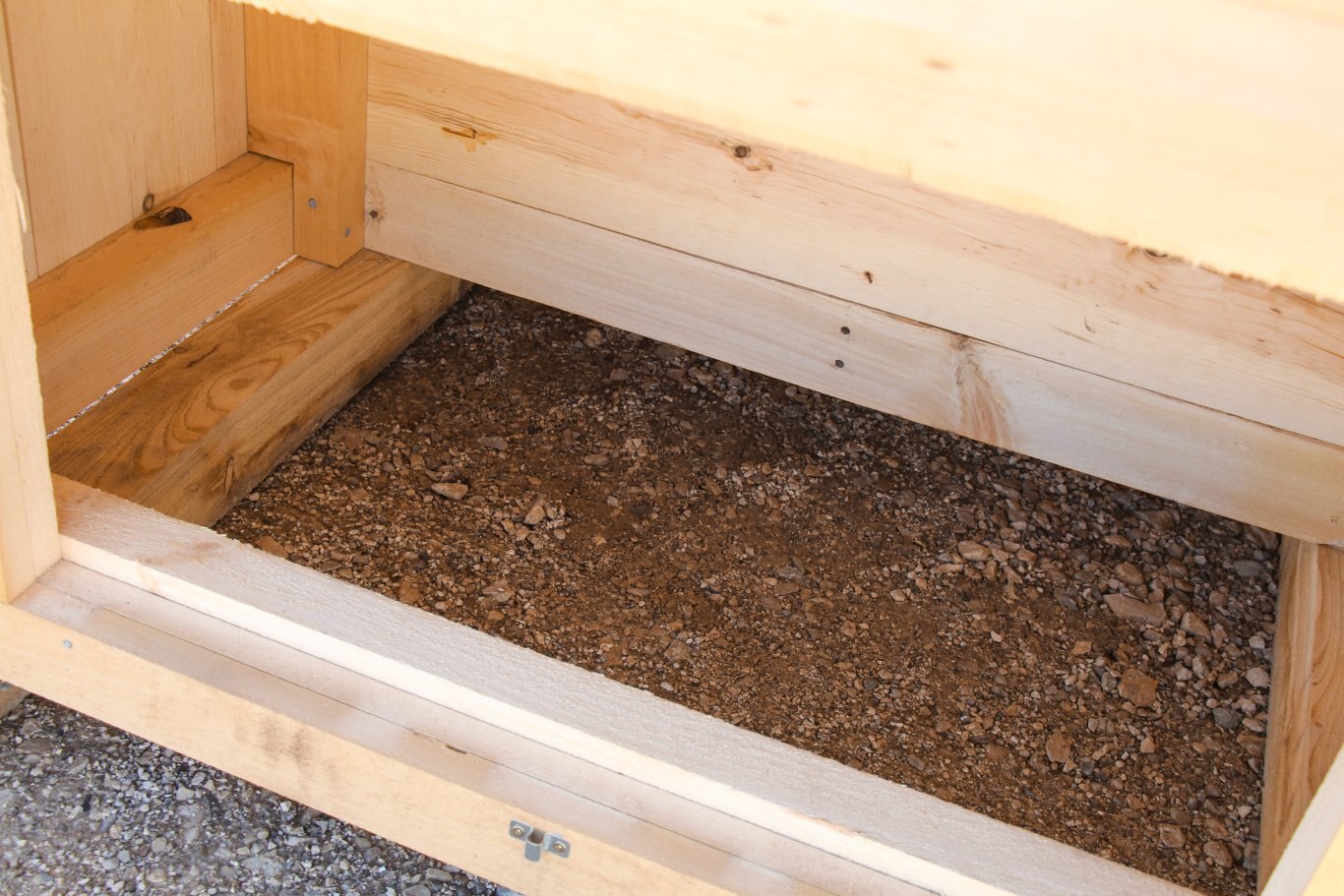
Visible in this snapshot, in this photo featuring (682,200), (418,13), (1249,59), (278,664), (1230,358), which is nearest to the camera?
(1249,59)

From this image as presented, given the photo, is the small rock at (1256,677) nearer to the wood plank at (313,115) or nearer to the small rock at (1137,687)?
the small rock at (1137,687)

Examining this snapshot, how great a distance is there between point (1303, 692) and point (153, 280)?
1472 millimetres

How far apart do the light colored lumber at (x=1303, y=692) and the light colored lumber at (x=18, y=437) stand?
4.03 ft

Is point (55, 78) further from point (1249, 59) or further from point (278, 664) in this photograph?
point (1249, 59)

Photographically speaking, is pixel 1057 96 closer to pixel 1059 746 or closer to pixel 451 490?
pixel 1059 746

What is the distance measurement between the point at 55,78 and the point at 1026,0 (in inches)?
46.5

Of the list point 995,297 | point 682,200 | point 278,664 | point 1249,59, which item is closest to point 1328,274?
point 1249,59

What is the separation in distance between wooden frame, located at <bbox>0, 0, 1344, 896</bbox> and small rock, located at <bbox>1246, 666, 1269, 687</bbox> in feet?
0.10

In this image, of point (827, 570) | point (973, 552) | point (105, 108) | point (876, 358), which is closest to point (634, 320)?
point (876, 358)

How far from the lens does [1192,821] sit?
56.0 inches

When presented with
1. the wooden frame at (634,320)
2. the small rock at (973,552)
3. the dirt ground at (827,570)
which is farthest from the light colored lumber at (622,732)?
the small rock at (973,552)

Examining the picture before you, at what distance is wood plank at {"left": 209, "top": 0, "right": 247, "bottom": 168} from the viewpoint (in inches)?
65.5

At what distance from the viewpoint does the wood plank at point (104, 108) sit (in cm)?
138

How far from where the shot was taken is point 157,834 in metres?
1.27
